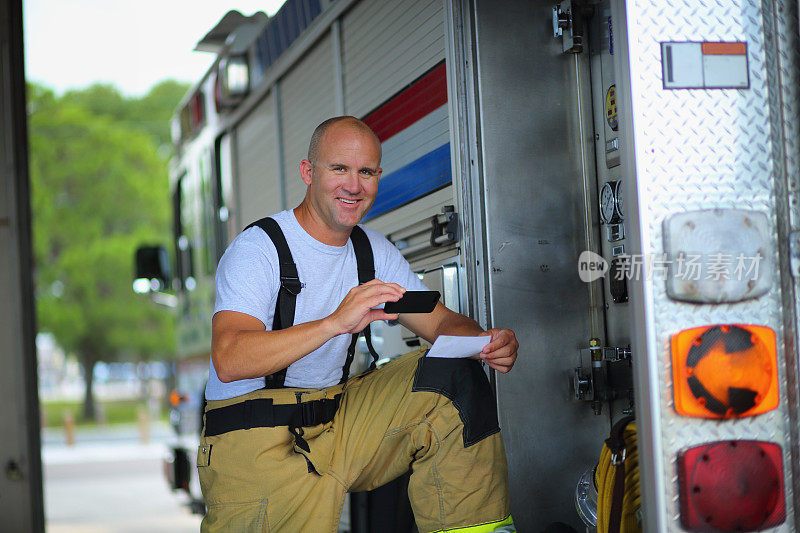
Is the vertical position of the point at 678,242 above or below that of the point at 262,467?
above

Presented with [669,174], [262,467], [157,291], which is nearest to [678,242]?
[669,174]

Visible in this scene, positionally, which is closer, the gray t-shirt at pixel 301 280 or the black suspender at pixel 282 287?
the gray t-shirt at pixel 301 280

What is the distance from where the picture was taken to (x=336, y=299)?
3084 mm

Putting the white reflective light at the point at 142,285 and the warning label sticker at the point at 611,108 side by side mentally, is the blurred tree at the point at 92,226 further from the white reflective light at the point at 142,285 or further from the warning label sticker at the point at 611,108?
the warning label sticker at the point at 611,108

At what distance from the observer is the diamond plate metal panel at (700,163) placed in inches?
83.0

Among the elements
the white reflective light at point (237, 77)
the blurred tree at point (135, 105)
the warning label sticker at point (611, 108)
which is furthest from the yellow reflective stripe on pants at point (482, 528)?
the blurred tree at point (135, 105)

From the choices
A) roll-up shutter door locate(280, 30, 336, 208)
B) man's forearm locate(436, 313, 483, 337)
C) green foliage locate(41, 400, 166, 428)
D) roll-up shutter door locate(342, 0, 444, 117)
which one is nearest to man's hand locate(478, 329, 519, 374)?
man's forearm locate(436, 313, 483, 337)

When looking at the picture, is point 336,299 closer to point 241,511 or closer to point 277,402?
point 277,402

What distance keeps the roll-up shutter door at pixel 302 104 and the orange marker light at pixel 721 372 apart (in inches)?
99.5

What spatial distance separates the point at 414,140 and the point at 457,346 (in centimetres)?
118

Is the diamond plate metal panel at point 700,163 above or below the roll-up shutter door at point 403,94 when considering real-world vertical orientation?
below

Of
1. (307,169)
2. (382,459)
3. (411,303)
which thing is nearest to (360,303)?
(411,303)

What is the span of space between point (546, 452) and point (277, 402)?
0.95m

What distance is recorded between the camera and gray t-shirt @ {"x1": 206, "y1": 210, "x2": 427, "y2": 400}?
9.19ft
